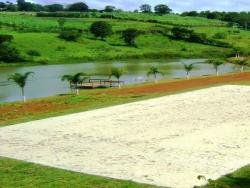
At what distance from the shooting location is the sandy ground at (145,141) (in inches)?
511

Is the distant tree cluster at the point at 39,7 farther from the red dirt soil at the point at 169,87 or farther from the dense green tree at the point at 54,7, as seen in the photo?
the red dirt soil at the point at 169,87

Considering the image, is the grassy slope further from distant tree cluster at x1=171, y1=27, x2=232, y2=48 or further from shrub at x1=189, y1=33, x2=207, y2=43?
shrub at x1=189, y1=33, x2=207, y2=43

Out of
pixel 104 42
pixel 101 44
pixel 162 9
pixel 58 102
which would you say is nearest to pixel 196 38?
pixel 104 42

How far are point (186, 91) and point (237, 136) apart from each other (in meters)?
13.0

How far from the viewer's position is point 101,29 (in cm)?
8412

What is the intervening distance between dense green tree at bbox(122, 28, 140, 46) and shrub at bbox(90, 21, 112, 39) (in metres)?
2.86

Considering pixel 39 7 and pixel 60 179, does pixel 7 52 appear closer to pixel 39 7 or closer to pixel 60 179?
pixel 60 179

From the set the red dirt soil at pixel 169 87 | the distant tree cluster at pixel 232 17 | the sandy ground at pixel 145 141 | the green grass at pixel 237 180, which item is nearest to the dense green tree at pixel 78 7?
the distant tree cluster at pixel 232 17

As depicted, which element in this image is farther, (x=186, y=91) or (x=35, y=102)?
(x=186, y=91)

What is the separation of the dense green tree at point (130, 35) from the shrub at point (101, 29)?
2861 mm

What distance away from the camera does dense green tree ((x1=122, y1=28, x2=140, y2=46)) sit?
82.9 meters

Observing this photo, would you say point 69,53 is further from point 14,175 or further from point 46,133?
point 14,175

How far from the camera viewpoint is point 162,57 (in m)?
79.9

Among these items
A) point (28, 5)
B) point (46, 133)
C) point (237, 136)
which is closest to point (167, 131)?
point (237, 136)
